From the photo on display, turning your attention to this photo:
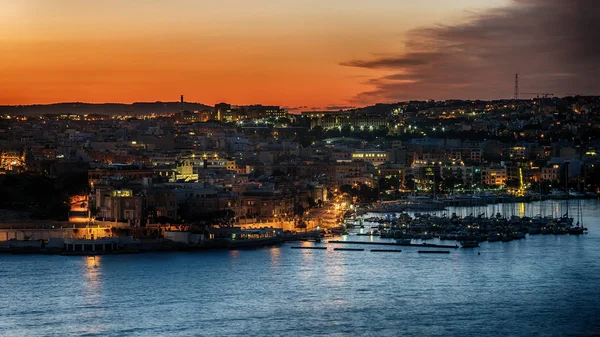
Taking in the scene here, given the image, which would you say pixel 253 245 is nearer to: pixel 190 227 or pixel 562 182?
pixel 190 227

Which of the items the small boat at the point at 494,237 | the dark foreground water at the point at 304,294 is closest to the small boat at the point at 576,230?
the small boat at the point at 494,237

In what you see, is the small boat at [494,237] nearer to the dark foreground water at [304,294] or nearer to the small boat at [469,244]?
the small boat at [469,244]

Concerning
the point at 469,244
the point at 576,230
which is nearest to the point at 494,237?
the point at 469,244

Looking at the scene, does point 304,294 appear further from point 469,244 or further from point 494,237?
point 494,237

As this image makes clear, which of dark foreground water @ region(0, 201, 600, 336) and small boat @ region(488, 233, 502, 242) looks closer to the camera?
dark foreground water @ region(0, 201, 600, 336)

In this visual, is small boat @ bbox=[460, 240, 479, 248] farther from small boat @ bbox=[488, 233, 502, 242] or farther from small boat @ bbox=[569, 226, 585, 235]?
small boat @ bbox=[569, 226, 585, 235]

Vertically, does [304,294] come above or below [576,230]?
below

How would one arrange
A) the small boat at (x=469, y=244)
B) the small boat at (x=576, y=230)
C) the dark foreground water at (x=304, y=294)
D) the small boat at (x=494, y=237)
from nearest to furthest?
1. the dark foreground water at (x=304, y=294)
2. the small boat at (x=469, y=244)
3. the small boat at (x=494, y=237)
4. the small boat at (x=576, y=230)

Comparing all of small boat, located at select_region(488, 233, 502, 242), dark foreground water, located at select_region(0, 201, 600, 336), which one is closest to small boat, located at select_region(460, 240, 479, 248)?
dark foreground water, located at select_region(0, 201, 600, 336)

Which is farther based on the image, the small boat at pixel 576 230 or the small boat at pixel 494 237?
the small boat at pixel 576 230
